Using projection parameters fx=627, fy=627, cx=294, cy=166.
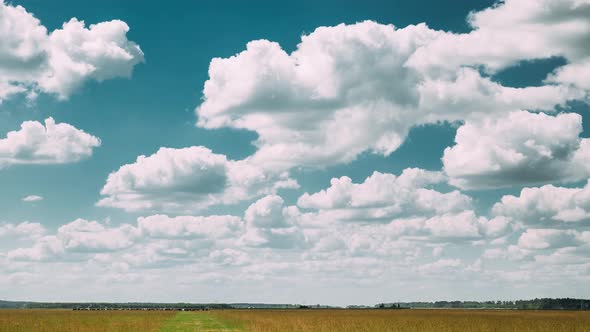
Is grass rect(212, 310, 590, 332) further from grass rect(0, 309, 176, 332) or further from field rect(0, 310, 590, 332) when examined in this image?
grass rect(0, 309, 176, 332)

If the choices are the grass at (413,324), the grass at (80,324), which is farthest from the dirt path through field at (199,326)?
the grass at (413,324)

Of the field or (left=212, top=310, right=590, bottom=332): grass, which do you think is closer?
(left=212, top=310, right=590, bottom=332): grass

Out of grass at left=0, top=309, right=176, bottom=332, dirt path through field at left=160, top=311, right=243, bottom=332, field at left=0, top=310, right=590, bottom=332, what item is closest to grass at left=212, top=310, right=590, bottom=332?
field at left=0, top=310, right=590, bottom=332

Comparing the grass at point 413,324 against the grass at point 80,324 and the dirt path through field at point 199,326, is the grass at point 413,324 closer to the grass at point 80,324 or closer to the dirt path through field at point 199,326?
the dirt path through field at point 199,326

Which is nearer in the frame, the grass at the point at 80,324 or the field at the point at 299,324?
the field at the point at 299,324

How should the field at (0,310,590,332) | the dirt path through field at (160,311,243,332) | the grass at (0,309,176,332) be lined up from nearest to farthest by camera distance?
1. the field at (0,310,590,332)
2. the dirt path through field at (160,311,243,332)
3. the grass at (0,309,176,332)

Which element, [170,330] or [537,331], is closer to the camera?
[537,331]

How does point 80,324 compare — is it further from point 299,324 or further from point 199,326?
point 299,324

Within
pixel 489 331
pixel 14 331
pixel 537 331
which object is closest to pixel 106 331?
pixel 14 331

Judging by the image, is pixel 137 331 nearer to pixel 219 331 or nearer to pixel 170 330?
pixel 170 330

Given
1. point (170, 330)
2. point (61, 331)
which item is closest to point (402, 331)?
point (170, 330)

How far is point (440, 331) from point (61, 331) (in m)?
27.3

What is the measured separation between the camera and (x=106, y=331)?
45719mm

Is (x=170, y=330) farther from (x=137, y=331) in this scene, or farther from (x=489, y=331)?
(x=489, y=331)
